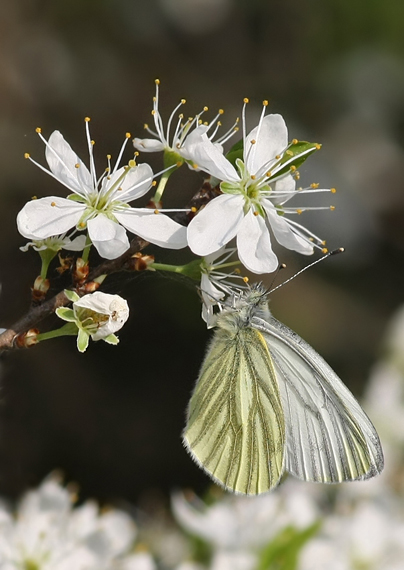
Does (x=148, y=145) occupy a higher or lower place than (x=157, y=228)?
higher

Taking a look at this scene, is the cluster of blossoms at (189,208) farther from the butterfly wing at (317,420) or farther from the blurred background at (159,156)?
the blurred background at (159,156)

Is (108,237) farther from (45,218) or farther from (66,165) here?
(66,165)

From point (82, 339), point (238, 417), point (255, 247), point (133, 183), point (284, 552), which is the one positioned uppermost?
point (133, 183)

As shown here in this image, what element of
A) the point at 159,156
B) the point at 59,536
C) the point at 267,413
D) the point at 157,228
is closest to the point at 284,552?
the point at 267,413

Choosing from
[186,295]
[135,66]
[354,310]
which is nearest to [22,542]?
[186,295]

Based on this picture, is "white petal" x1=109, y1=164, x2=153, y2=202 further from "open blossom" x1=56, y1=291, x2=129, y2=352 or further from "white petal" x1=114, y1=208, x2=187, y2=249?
"open blossom" x1=56, y1=291, x2=129, y2=352

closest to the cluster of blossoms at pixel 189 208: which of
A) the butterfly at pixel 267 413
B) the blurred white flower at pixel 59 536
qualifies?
the butterfly at pixel 267 413

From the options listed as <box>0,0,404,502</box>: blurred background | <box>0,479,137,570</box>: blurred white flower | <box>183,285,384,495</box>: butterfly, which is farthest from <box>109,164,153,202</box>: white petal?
<box>0,0,404,502</box>: blurred background

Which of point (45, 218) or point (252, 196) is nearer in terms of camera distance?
point (45, 218)
